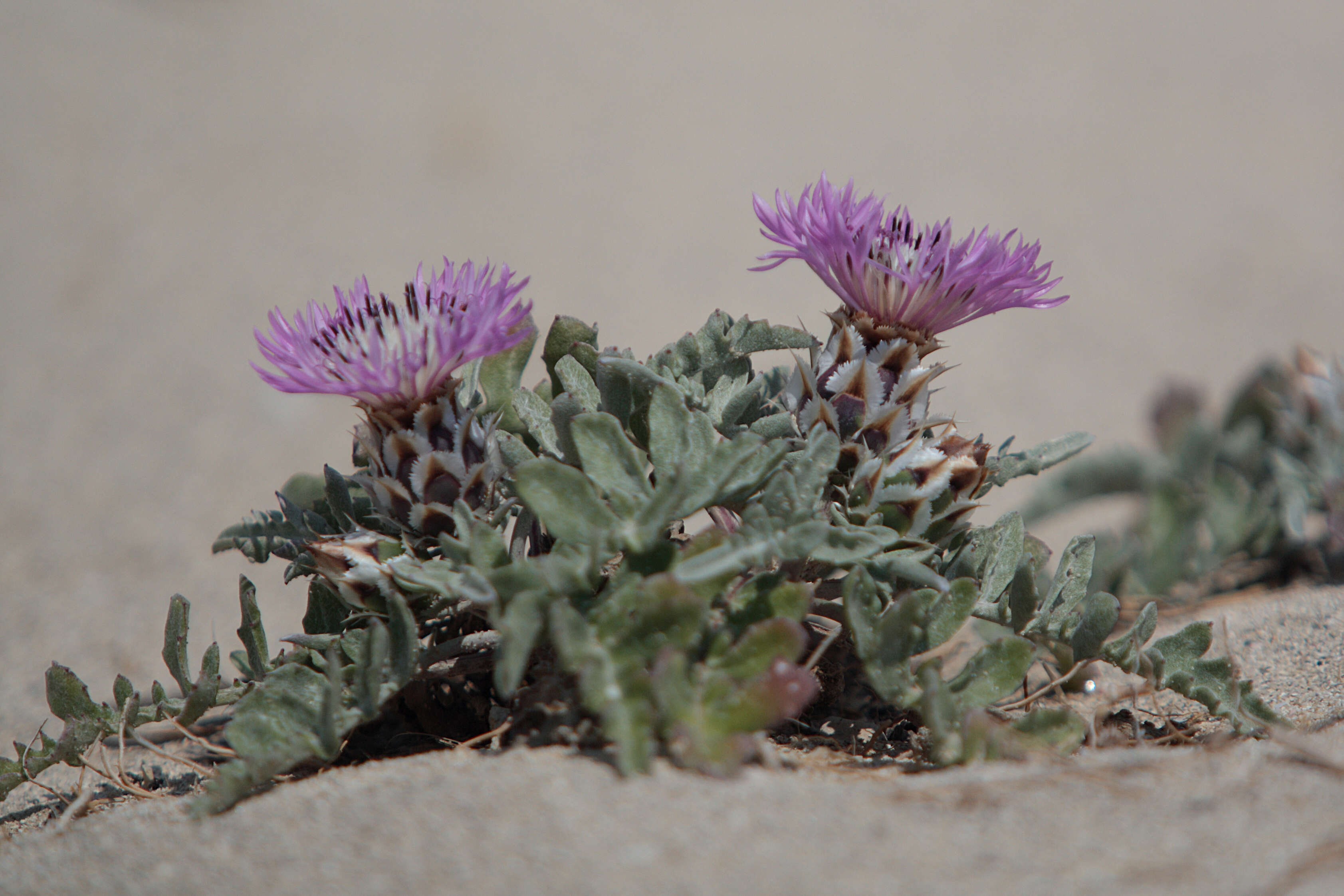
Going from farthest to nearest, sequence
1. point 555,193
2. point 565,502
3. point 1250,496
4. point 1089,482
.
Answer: point 555,193, point 1089,482, point 1250,496, point 565,502

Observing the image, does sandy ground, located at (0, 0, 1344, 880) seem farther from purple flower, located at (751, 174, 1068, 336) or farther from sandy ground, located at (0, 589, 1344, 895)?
purple flower, located at (751, 174, 1068, 336)

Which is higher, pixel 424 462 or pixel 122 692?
pixel 424 462

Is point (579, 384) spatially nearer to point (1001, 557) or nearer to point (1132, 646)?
point (1001, 557)

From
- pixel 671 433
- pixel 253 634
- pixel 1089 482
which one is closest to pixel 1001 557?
pixel 671 433

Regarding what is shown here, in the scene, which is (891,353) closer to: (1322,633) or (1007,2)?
(1322,633)

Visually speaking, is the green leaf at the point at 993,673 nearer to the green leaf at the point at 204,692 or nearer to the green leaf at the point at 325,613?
the green leaf at the point at 325,613

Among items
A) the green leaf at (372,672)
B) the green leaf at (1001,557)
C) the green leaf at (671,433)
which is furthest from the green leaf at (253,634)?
the green leaf at (1001,557)
